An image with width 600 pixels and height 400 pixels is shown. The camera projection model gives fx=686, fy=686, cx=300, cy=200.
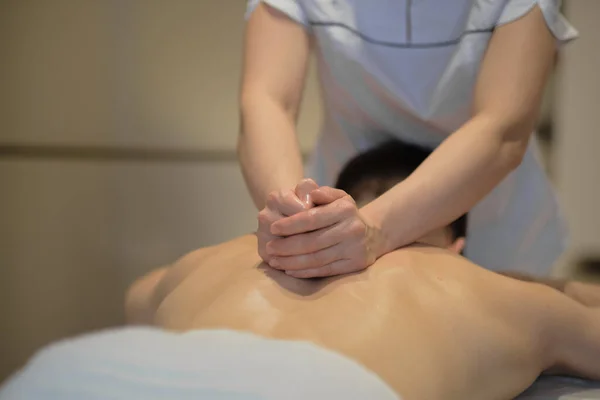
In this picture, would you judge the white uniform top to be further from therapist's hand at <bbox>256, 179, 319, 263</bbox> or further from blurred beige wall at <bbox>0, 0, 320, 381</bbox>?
blurred beige wall at <bbox>0, 0, 320, 381</bbox>

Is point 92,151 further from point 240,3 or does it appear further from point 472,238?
point 472,238

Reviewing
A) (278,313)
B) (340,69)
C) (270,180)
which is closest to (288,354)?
(278,313)

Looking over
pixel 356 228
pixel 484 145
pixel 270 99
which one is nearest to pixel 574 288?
pixel 484 145

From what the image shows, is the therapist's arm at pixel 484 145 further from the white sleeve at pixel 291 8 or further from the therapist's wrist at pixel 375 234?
the white sleeve at pixel 291 8

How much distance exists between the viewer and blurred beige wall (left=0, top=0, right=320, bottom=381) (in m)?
1.90

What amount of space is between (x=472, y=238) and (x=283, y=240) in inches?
23.9

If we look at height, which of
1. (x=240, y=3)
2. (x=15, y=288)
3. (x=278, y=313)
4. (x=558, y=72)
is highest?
(x=240, y=3)

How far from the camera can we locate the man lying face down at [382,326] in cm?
53

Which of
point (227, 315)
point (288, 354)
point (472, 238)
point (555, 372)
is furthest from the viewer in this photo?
point (472, 238)

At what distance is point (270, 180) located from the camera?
83 cm

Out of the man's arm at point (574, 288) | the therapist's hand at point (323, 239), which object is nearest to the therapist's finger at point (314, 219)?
the therapist's hand at point (323, 239)

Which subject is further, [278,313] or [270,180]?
[270,180]

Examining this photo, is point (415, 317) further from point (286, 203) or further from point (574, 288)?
point (574, 288)

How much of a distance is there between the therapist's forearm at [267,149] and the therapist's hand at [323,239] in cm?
11
